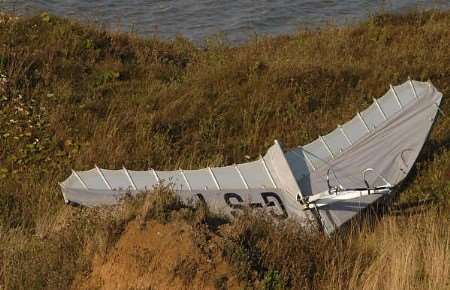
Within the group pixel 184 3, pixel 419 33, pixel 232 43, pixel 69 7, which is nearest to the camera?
pixel 419 33

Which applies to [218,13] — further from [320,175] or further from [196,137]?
[320,175]

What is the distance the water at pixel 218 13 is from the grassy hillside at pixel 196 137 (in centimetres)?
266

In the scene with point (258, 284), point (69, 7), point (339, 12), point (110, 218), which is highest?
point (110, 218)

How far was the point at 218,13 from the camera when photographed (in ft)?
56.5

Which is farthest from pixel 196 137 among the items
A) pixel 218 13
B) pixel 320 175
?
pixel 218 13

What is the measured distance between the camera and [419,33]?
12.3m

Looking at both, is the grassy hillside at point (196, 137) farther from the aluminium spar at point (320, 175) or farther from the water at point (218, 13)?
the water at point (218, 13)

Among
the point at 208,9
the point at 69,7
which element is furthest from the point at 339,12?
the point at 69,7

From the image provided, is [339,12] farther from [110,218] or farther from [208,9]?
[110,218]

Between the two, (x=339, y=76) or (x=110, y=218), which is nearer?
(x=110, y=218)

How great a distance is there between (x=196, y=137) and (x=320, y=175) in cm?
191

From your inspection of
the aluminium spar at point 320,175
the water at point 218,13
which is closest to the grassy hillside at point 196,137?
the aluminium spar at point 320,175

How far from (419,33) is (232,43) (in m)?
4.12

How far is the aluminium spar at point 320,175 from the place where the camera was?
19.3 ft
